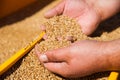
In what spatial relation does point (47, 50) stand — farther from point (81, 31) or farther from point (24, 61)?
point (81, 31)

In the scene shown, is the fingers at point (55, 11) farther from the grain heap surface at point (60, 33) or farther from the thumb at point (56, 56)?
the thumb at point (56, 56)

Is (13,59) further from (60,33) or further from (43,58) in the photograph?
(60,33)

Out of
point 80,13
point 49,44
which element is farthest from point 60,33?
point 80,13

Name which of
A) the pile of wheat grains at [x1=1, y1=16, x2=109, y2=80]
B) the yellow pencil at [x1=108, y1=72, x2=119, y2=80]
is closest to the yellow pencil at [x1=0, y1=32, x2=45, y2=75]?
the pile of wheat grains at [x1=1, y1=16, x2=109, y2=80]

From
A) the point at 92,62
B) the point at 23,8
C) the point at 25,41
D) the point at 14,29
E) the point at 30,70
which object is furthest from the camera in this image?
the point at 23,8

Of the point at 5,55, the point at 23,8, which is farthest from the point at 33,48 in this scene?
the point at 23,8

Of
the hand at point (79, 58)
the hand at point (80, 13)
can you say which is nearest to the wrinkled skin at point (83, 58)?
the hand at point (79, 58)
